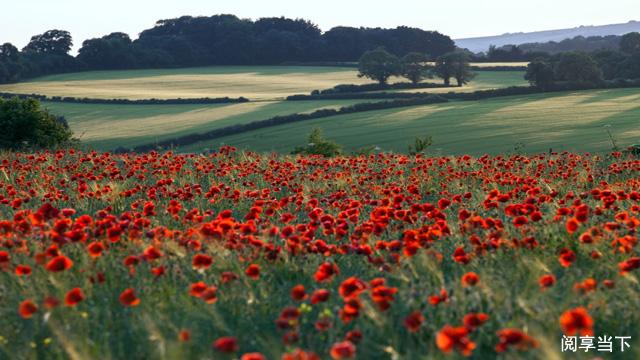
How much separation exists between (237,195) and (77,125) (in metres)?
49.7

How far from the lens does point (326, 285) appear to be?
5930 mm

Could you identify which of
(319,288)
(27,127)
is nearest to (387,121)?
(27,127)

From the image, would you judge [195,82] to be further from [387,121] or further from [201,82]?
[387,121]

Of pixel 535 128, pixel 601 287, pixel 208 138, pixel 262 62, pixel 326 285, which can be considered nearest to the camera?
pixel 601 287

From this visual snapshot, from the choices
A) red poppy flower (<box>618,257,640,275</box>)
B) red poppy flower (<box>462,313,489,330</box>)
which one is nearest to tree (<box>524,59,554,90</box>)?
red poppy flower (<box>618,257,640,275</box>)

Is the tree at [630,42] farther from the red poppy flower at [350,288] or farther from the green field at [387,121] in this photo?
the red poppy flower at [350,288]

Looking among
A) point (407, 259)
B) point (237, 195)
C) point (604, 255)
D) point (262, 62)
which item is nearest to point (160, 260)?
point (407, 259)

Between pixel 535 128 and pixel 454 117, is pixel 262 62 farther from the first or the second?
pixel 535 128

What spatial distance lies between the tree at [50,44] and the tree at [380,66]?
136 ft

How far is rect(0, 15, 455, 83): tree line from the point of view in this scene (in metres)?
106

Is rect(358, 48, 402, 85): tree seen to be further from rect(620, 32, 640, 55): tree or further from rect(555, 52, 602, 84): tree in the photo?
rect(620, 32, 640, 55): tree

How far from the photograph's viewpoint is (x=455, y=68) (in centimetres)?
8094

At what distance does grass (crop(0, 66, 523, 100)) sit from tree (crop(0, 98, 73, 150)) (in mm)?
42734

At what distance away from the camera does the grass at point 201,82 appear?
77.4 meters
